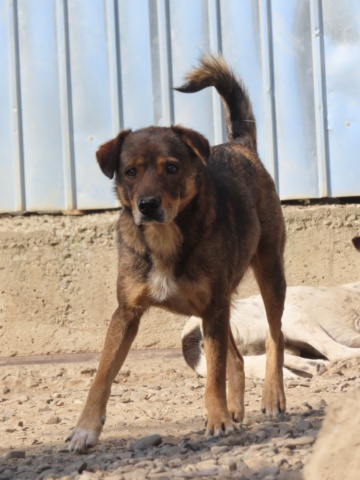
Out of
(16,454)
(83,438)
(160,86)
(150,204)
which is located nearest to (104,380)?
(83,438)

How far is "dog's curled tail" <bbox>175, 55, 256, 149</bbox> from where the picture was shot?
5.55 m

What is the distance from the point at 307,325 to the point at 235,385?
2.34 meters

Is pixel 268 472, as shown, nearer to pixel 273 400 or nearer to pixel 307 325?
pixel 273 400

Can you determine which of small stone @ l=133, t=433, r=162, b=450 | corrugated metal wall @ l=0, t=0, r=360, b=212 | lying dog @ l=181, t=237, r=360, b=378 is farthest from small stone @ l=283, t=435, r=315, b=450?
corrugated metal wall @ l=0, t=0, r=360, b=212

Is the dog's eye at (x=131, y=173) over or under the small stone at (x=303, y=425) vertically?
over

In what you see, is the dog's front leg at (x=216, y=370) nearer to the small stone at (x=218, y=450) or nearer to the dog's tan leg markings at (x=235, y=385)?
the small stone at (x=218, y=450)

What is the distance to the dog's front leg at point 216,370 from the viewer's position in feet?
14.2

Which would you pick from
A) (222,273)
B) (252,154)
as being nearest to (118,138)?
(222,273)

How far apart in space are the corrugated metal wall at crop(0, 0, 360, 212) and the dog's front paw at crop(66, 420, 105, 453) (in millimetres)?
3269

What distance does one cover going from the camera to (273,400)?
509 cm

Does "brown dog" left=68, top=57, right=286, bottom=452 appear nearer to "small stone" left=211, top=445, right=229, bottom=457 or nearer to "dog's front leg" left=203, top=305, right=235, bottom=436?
"dog's front leg" left=203, top=305, right=235, bottom=436

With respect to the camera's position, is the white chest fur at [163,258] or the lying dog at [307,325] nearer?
the white chest fur at [163,258]

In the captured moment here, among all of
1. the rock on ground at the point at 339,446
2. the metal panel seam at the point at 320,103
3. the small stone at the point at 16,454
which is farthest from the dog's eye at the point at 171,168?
the metal panel seam at the point at 320,103

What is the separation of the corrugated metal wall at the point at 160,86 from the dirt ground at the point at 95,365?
0.33m
